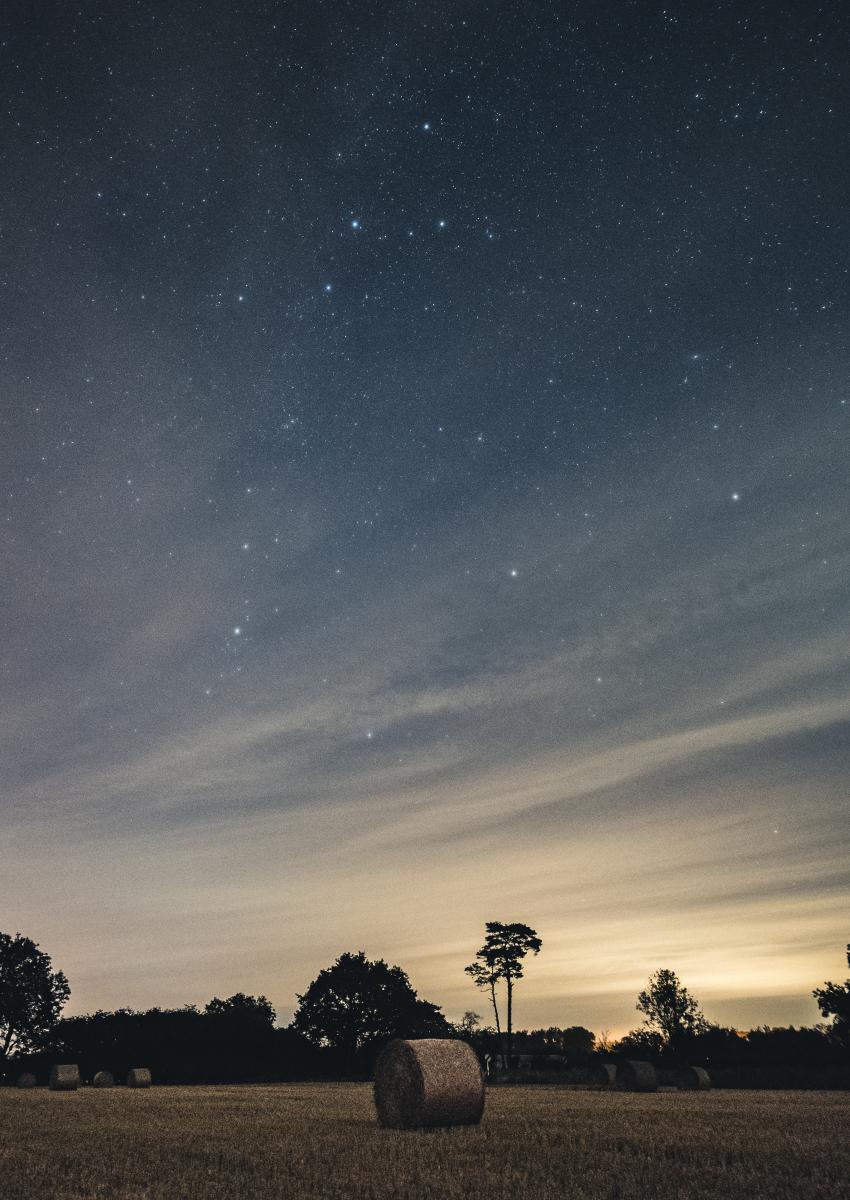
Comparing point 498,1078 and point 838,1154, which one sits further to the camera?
point 498,1078

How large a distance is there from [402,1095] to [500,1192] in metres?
10.4

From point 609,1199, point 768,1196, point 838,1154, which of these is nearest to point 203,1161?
point 609,1199

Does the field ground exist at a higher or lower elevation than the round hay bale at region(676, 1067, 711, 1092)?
higher

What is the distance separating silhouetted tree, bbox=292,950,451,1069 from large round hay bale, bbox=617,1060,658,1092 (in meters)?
53.7

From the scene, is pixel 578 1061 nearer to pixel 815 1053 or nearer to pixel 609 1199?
pixel 815 1053

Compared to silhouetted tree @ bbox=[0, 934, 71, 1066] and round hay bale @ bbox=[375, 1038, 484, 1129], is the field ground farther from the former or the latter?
silhouetted tree @ bbox=[0, 934, 71, 1066]

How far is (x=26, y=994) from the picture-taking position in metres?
85.6

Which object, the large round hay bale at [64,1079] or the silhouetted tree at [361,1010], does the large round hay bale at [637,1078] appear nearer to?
the large round hay bale at [64,1079]

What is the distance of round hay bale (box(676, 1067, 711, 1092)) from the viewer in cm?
3884

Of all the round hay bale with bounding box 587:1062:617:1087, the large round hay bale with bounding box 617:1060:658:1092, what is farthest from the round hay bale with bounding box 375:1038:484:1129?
the round hay bale with bounding box 587:1062:617:1087

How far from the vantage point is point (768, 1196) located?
9.54 m

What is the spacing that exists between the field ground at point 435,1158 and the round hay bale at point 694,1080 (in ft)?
63.8

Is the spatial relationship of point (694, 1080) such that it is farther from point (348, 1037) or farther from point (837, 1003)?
point (348, 1037)

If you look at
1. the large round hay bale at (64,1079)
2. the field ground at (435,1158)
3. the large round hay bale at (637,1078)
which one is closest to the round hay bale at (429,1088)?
the field ground at (435,1158)
